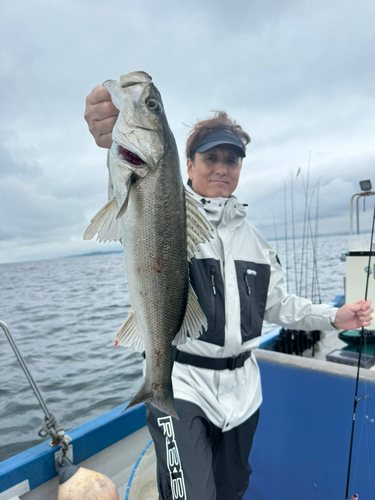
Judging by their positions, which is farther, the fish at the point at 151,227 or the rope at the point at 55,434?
the rope at the point at 55,434

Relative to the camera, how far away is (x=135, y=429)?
3527 millimetres

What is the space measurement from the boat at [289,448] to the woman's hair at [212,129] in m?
1.88

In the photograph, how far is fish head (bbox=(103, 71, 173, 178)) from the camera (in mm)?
1372

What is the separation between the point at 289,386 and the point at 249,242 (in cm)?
139

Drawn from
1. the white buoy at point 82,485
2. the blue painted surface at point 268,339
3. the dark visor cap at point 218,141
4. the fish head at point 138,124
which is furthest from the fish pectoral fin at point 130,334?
the blue painted surface at point 268,339

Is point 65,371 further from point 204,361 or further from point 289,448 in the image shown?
point 204,361

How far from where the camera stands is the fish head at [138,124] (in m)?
1.37

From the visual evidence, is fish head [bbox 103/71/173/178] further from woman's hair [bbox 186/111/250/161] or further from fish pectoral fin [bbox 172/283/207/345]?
woman's hair [bbox 186/111/250/161]

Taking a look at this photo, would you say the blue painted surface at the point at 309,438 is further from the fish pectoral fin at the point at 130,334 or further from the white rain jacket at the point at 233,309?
the fish pectoral fin at the point at 130,334

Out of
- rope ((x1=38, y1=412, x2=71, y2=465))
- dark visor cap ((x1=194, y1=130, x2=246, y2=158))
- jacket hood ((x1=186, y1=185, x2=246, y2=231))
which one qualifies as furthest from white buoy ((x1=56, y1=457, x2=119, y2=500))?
dark visor cap ((x1=194, y1=130, x2=246, y2=158))

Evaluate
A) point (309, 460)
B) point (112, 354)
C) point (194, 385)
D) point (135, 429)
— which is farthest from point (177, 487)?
point (112, 354)

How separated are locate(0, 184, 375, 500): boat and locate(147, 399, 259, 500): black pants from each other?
89 cm

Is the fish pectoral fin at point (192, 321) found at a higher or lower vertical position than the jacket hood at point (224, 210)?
lower

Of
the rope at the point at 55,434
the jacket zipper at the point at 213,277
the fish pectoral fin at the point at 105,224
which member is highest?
the fish pectoral fin at the point at 105,224
